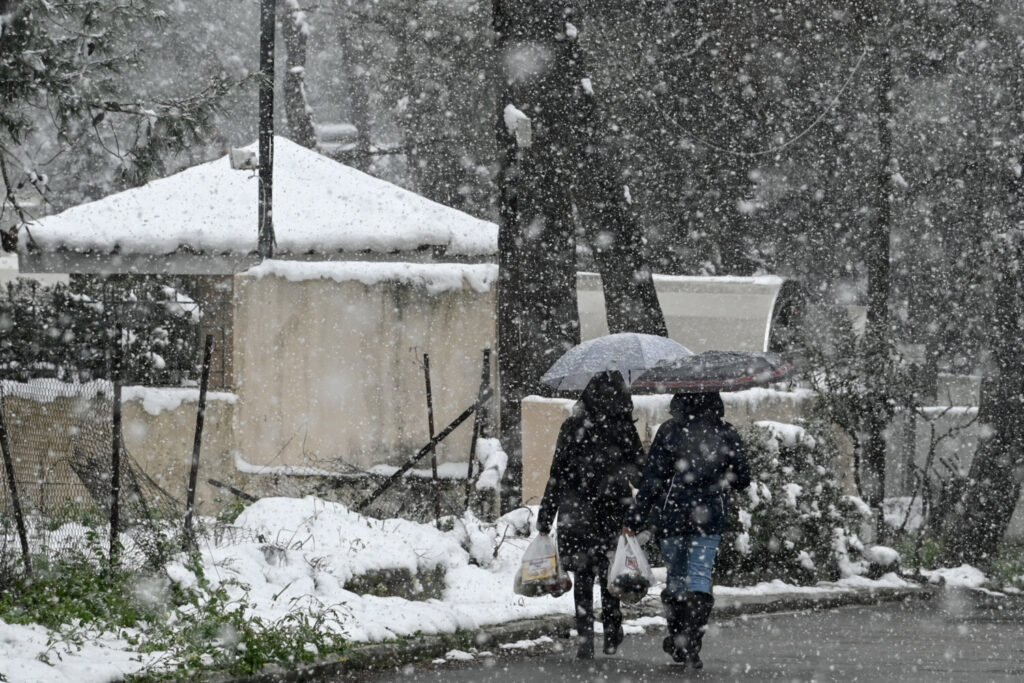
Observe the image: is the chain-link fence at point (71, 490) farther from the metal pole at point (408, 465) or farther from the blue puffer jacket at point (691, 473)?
the blue puffer jacket at point (691, 473)

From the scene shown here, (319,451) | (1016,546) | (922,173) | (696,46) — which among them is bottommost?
(1016,546)

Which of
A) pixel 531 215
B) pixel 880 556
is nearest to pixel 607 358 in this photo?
pixel 531 215

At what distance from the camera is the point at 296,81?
32.2 metres

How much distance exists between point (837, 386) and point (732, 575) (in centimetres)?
346

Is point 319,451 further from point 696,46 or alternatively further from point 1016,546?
point 696,46

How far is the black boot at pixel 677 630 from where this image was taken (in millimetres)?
9227

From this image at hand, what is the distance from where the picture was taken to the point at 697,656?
30.1 ft

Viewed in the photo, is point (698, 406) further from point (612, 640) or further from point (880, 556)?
point (880, 556)

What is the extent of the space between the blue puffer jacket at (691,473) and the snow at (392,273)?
9.13 meters

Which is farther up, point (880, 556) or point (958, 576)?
point (880, 556)

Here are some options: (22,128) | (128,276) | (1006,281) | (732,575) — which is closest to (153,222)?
(128,276)

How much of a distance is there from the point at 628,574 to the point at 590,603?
0.63 meters

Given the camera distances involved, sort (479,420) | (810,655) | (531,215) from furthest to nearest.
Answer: (531,215), (479,420), (810,655)

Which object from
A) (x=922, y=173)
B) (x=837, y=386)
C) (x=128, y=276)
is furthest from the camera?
(x=922, y=173)
